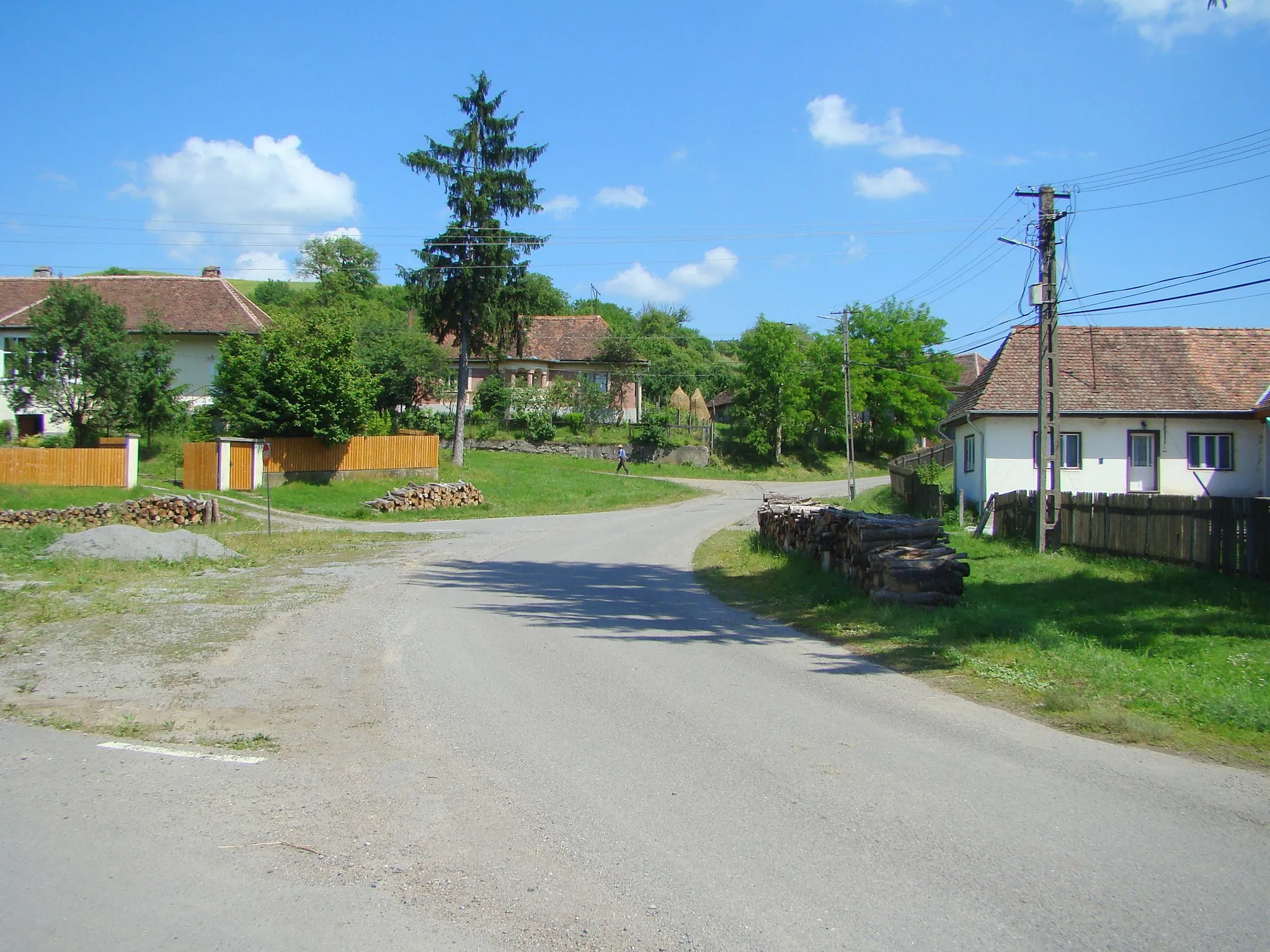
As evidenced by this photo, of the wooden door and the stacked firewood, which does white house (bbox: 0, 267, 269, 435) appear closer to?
the wooden door

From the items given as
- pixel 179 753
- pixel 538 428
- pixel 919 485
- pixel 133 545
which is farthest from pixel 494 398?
pixel 179 753

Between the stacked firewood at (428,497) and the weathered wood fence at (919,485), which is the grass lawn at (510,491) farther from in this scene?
the weathered wood fence at (919,485)

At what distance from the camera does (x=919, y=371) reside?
5991 cm

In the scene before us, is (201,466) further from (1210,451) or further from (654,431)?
(1210,451)

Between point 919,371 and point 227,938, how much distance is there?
6015 centimetres

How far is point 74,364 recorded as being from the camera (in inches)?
1417

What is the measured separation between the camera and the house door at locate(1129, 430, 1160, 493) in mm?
29422

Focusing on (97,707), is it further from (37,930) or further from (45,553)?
(45,553)

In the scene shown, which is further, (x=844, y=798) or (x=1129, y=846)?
(x=844, y=798)

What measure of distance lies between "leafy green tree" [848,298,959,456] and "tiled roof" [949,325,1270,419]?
2617cm

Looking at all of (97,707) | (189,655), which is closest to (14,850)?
(97,707)

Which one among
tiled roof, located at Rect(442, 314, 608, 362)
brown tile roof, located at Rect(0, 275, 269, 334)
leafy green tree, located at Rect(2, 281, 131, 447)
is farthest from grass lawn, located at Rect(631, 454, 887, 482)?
leafy green tree, located at Rect(2, 281, 131, 447)

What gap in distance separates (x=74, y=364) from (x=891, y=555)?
34.7 metres

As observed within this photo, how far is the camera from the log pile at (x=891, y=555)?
13.1 meters
